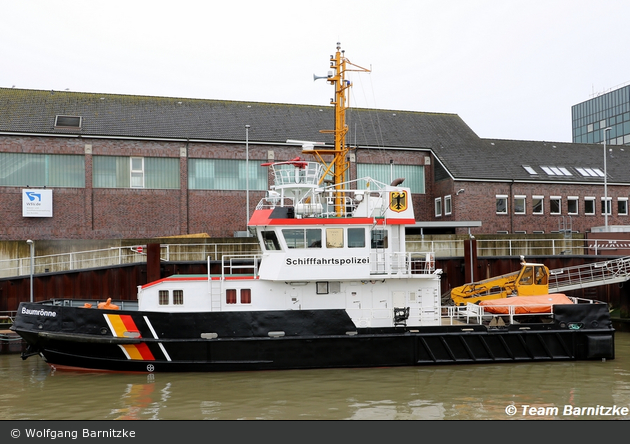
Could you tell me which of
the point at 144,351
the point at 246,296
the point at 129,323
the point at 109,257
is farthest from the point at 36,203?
the point at 246,296

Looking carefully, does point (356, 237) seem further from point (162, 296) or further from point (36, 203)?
point (36, 203)

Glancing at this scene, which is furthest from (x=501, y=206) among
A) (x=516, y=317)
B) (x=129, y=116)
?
(x=129, y=116)

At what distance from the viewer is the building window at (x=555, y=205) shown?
30453mm

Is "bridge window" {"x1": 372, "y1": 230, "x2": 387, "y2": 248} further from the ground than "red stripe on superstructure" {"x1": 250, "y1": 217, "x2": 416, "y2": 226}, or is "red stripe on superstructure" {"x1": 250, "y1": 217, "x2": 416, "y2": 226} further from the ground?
"red stripe on superstructure" {"x1": 250, "y1": 217, "x2": 416, "y2": 226}

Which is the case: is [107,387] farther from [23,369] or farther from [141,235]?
[141,235]

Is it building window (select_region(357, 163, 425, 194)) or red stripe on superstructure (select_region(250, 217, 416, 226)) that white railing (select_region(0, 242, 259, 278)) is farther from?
building window (select_region(357, 163, 425, 194))

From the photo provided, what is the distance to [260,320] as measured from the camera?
13602mm

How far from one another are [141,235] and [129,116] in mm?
6320

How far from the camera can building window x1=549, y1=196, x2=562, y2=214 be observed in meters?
30.5

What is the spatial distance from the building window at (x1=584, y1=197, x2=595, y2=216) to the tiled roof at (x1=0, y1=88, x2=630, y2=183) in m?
1.06

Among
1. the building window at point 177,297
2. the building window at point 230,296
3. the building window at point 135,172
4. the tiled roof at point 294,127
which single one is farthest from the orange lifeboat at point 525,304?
the building window at point 135,172

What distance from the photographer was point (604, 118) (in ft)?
239

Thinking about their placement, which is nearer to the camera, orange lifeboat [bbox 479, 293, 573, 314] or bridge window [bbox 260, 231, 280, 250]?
bridge window [bbox 260, 231, 280, 250]

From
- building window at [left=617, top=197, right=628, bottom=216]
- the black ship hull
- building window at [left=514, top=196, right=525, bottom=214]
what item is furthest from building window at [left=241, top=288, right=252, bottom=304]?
building window at [left=617, top=197, right=628, bottom=216]
